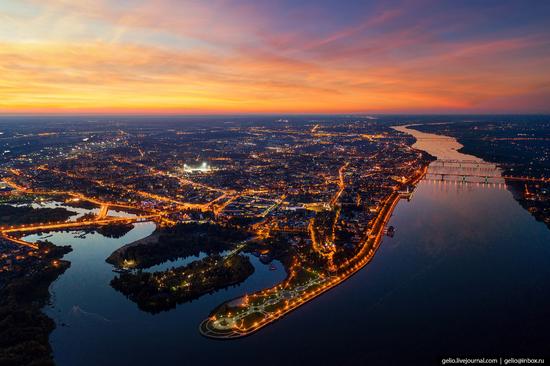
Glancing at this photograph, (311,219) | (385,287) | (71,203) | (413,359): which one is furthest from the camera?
(71,203)

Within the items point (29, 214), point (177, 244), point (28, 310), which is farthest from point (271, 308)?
point (29, 214)

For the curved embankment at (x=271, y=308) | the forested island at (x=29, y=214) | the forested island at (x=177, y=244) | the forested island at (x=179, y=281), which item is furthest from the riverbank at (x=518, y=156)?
the forested island at (x=29, y=214)

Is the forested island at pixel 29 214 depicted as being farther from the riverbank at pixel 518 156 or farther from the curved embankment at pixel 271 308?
the riverbank at pixel 518 156

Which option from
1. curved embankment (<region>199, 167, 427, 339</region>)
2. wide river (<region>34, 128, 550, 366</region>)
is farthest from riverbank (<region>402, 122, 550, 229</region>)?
curved embankment (<region>199, 167, 427, 339</region>)

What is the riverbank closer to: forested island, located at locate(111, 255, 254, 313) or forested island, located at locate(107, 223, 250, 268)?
forested island, located at locate(107, 223, 250, 268)

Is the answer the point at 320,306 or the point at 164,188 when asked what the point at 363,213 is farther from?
the point at 164,188

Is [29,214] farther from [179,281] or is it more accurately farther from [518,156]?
[518,156]

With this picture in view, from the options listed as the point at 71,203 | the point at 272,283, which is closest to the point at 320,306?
the point at 272,283

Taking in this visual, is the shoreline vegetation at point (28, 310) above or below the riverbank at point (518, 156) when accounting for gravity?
below
